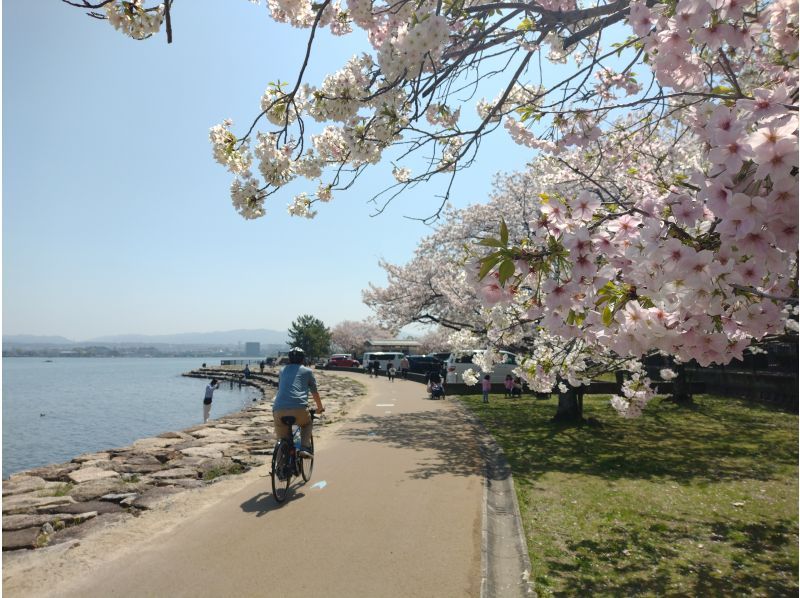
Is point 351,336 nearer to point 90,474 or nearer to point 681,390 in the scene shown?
point 681,390

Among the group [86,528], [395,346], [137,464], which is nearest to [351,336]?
[395,346]

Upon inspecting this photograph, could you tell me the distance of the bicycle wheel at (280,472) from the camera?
20.5ft

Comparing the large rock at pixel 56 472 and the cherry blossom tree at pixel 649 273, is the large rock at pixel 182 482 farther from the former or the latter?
the cherry blossom tree at pixel 649 273

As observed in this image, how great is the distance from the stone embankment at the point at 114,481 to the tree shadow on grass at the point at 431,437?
2.73 metres

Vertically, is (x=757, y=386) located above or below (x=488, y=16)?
below

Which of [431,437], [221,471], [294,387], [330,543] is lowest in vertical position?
[431,437]

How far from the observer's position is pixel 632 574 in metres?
4.79

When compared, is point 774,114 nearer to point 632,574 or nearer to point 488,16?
point 488,16

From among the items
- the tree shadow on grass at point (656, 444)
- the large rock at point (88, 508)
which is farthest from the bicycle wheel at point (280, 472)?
the tree shadow on grass at point (656, 444)

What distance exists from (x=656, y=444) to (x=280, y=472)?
9.17 metres

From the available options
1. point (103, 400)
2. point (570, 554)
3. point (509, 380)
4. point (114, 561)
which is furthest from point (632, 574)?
point (103, 400)

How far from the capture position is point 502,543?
5.27m

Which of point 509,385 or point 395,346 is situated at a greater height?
point 395,346

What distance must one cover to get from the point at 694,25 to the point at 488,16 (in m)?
2.57
